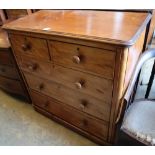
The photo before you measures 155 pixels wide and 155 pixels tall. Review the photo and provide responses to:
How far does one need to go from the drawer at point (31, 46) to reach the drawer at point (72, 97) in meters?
0.24

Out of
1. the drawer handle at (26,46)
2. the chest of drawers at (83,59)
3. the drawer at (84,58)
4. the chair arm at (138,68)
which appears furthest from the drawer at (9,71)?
the chair arm at (138,68)

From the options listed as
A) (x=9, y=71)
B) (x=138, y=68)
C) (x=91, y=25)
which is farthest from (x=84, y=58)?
(x=9, y=71)

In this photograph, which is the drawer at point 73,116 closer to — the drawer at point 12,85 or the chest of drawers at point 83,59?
the chest of drawers at point 83,59

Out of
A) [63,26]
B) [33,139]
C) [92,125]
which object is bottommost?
[33,139]

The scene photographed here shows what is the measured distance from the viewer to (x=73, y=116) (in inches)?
53.6

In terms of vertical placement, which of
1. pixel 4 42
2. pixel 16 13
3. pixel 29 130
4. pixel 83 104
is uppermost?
pixel 16 13

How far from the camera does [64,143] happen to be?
4.71 feet

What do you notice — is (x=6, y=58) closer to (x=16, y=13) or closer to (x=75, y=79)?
(x=16, y=13)

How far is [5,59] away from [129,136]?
49.2 inches

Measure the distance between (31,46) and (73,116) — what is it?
67cm

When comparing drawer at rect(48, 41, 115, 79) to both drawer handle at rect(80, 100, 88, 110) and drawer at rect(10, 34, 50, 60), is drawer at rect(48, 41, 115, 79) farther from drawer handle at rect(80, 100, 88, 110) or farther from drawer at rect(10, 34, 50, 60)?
drawer handle at rect(80, 100, 88, 110)

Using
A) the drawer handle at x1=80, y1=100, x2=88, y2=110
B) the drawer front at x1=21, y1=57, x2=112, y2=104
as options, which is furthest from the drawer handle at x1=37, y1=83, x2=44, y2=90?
the drawer handle at x1=80, y1=100, x2=88, y2=110
